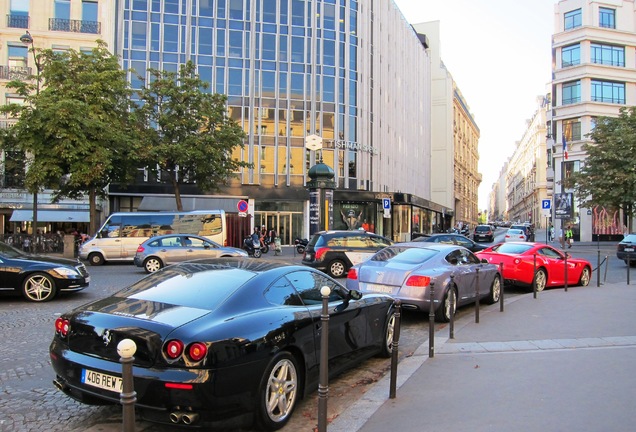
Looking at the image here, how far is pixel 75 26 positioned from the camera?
115 feet

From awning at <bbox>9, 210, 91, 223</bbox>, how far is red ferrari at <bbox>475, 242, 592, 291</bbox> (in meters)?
27.3

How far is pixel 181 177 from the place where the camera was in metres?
29.8

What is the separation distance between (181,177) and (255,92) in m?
13.2

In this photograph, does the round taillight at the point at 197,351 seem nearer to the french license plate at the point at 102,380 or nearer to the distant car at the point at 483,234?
the french license plate at the point at 102,380

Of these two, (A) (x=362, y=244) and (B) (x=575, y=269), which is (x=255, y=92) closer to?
(A) (x=362, y=244)

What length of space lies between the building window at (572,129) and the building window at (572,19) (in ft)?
32.5

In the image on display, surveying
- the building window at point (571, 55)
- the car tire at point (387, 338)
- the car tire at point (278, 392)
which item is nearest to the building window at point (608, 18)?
the building window at point (571, 55)

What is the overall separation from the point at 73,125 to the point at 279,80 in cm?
2111

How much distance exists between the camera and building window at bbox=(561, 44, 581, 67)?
174ft

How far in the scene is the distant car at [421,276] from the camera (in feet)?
29.4

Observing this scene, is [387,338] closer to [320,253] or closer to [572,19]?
[320,253]

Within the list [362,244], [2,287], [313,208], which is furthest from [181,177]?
[2,287]

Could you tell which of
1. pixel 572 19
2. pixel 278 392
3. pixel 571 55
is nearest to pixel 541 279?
pixel 278 392

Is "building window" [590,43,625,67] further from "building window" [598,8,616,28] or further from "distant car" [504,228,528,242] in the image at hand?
"distant car" [504,228,528,242]
